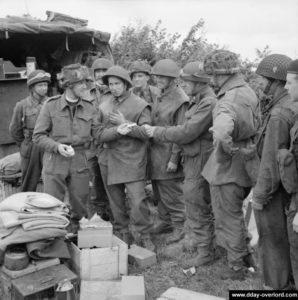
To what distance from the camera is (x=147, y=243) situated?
498cm

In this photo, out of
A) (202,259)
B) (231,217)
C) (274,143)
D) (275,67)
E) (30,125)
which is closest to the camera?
(274,143)

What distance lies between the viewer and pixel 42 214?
4113 millimetres

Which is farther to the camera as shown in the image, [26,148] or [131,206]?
[26,148]

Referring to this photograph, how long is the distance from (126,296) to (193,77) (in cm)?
222

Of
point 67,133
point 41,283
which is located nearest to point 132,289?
point 41,283

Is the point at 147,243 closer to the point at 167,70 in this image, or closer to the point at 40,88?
the point at 167,70

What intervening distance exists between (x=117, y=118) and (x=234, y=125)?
1575mm

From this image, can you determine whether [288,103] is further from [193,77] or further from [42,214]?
[42,214]

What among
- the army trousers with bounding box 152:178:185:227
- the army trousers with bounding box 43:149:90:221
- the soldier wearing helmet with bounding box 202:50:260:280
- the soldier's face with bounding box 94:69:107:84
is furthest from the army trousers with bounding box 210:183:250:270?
the soldier's face with bounding box 94:69:107:84

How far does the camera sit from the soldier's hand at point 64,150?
4.61 metres

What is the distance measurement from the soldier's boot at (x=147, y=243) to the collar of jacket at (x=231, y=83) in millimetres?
2010

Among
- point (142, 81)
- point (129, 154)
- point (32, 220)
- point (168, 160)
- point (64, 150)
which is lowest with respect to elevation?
point (32, 220)

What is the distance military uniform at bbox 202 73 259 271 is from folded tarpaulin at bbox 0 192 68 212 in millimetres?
1517

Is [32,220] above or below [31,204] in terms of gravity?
below
